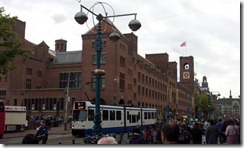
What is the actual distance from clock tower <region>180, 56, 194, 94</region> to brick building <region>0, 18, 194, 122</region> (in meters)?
45.8

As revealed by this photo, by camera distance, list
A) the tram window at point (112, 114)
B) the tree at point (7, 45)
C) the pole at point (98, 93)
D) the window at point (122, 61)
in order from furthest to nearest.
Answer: the window at point (122, 61), the tram window at point (112, 114), the tree at point (7, 45), the pole at point (98, 93)

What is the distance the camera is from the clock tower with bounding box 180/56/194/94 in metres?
143

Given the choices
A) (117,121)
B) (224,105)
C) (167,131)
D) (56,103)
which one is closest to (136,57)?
(56,103)

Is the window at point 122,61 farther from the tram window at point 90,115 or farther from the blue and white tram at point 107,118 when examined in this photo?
the tram window at point 90,115

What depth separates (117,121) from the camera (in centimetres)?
3375

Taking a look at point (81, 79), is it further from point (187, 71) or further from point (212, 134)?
point (187, 71)

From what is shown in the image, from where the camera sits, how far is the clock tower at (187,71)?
143 m

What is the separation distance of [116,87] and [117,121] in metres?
27.2

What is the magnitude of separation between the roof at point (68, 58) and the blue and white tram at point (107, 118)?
41.0 m

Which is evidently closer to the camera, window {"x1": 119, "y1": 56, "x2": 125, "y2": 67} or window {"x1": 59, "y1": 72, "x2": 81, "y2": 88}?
window {"x1": 119, "y1": 56, "x2": 125, "y2": 67}

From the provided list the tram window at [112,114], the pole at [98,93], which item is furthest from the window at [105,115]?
the pole at [98,93]

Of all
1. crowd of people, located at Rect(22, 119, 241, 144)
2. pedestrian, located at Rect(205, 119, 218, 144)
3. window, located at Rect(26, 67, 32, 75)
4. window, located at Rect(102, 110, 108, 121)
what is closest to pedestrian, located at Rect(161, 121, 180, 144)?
crowd of people, located at Rect(22, 119, 241, 144)

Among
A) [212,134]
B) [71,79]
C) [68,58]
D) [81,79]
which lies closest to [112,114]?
[212,134]

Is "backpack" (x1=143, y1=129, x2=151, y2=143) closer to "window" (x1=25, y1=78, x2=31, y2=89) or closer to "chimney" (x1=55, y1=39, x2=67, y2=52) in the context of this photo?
"window" (x1=25, y1=78, x2=31, y2=89)
